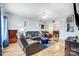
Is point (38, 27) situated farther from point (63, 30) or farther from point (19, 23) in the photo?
point (63, 30)

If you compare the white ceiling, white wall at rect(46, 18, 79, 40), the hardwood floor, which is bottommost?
the hardwood floor

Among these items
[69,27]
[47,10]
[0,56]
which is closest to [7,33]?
[0,56]

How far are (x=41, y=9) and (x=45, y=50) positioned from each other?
82 cm

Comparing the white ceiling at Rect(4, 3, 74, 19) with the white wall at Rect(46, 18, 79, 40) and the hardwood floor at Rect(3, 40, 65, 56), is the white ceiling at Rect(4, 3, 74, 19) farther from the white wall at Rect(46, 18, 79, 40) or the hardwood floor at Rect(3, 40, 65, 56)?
the hardwood floor at Rect(3, 40, 65, 56)

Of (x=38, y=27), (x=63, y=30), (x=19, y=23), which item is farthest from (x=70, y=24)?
(x=19, y=23)

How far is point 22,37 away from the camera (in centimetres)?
202

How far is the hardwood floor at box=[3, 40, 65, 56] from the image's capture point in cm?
198

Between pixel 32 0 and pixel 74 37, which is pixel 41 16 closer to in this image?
pixel 32 0

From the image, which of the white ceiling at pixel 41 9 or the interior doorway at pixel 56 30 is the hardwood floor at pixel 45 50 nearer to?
the interior doorway at pixel 56 30

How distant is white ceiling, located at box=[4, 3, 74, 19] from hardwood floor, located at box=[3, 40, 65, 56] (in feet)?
1.88

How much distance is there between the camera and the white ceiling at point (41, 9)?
1919 millimetres

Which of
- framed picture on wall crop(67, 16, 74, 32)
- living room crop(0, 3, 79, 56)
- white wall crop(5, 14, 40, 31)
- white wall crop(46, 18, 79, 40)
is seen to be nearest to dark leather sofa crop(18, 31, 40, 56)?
living room crop(0, 3, 79, 56)

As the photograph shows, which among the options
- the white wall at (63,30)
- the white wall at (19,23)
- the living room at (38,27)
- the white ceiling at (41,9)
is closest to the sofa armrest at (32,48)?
the living room at (38,27)

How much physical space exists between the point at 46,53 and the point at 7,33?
2.87 ft
